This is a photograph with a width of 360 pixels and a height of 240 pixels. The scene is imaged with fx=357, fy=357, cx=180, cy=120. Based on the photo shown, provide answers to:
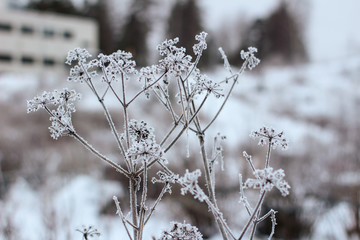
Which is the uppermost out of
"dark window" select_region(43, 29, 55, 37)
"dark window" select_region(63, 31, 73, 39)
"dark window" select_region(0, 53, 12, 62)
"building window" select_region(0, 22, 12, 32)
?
"dark window" select_region(63, 31, 73, 39)

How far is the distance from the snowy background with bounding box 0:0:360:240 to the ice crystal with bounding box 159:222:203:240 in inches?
14.0

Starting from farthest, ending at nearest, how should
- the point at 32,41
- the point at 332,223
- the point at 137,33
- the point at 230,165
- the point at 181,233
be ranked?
1. the point at 32,41
2. the point at 137,33
3. the point at 230,165
4. the point at 332,223
5. the point at 181,233

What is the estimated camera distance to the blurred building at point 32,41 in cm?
3195

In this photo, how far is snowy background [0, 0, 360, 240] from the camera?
4.69 m

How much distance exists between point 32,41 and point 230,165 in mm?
29560

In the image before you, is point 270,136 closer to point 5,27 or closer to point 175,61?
point 175,61

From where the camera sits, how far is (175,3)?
1275 inches

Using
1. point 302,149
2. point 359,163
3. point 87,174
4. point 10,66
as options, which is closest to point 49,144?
point 87,174

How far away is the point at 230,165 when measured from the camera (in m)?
8.44

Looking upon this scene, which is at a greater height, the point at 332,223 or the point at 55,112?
the point at 332,223

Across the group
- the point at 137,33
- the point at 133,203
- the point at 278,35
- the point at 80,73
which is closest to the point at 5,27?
the point at 137,33

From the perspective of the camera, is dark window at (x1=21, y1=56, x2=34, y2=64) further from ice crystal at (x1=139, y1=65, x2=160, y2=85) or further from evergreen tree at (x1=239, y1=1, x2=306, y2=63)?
ice crystal at (x1=139, y1=65, x2=160, y2=85)

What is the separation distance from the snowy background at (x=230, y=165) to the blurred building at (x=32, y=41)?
22.7 feet

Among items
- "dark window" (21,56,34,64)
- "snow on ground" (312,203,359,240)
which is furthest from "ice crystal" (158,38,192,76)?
"dark window" (21,56,34,64)
